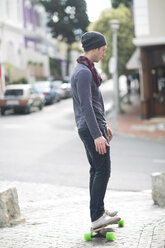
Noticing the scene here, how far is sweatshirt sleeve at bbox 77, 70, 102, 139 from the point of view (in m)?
4.02

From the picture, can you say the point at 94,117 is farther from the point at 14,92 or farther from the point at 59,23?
the point at 59,23

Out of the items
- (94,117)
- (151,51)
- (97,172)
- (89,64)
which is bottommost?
(97,172)

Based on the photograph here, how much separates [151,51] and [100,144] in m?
18.6

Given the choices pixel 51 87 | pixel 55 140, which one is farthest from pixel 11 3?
pixel 55 140

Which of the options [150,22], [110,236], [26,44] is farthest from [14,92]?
[26,44]

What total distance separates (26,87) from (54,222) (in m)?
20.2

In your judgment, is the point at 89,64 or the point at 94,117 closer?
the point at 94,117

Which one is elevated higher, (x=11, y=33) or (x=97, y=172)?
(x=11, y=33)

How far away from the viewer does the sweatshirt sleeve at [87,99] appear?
402 cm

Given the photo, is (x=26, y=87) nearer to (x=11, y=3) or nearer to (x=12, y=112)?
(x=12, y=112)

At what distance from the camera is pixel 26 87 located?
24719 millimetres

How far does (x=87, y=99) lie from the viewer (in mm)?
4031

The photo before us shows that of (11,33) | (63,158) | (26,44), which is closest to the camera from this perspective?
(63,158)

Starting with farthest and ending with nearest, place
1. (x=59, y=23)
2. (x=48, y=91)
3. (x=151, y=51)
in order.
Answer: (x=59, y=23) → (x=48, y=91) → (x=151, y=51)
